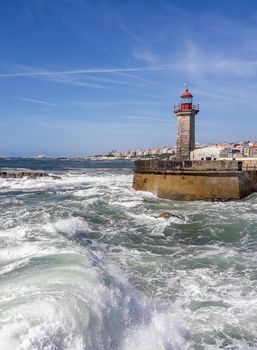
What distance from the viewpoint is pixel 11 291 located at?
15.6ft

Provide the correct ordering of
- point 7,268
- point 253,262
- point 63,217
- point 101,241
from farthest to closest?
point 63,217, point 101,241, point 253,262, point 7,268

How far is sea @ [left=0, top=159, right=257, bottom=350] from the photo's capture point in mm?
4020

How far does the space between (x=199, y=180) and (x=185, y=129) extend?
7773 millimetres

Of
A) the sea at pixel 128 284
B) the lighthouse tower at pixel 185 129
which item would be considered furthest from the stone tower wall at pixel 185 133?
the sea at pixel 128 284

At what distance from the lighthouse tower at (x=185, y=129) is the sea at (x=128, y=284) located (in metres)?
12.7

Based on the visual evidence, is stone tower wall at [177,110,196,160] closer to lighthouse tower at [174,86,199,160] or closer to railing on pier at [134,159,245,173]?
lighthouse tower at [174,86,199,160]

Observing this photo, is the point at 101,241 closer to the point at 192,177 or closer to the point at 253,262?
the point at 253,262

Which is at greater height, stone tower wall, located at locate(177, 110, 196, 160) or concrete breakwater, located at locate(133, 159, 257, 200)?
stone tower wall, located at locate(177, 110, 196, 160)

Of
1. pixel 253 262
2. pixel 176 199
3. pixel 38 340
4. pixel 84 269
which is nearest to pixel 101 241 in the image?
pixel 253 262

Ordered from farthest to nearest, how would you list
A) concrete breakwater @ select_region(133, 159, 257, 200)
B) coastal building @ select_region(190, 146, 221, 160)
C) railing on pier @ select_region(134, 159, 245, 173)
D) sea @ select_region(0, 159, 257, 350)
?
coastal building @ select_region(190, 146, 221, 160)
railing on pier @ select_region(134, 159, 245, 173)
concrete breakwater @ select_region(133, 159, 257, 200)
sea @ select_region(0, 159, 257, 350)

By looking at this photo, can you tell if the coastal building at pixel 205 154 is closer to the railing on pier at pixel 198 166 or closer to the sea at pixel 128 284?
the railing on pier at pixel 198 166

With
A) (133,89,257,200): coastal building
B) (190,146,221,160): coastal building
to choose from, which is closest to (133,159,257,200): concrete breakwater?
(133,89,257,200): coastal building

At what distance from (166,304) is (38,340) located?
260cm

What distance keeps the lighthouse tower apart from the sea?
12733mm
